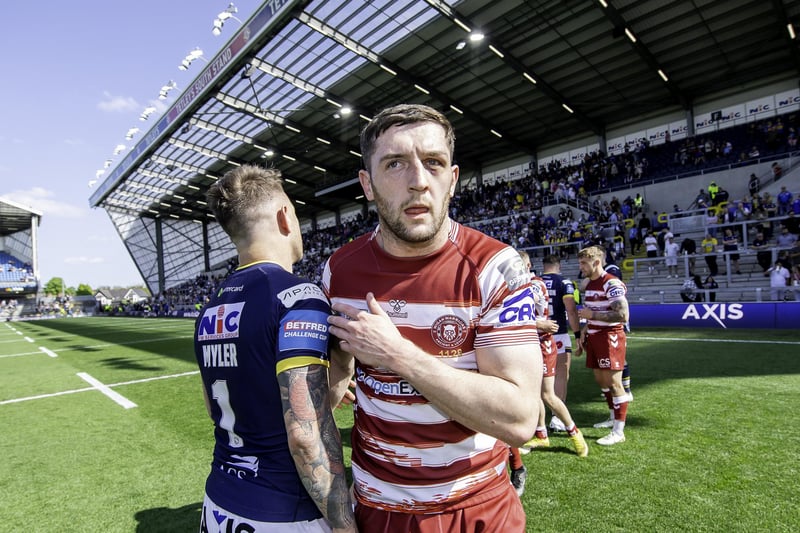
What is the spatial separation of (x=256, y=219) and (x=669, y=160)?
30947 millimetres

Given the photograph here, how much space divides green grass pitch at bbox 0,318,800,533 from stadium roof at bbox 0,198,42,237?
264ft

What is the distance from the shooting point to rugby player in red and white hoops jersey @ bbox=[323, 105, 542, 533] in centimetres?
163

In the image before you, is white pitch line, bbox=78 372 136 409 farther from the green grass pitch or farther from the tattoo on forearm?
the tattoo on forearm

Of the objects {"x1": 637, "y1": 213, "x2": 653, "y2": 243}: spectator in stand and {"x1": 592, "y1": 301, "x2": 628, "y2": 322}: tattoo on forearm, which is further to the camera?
{"x1": 637, "y1": 213, "x2": 653, "y2": 243}: spectator in stand

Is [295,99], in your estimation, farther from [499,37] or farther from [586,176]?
[586,176]

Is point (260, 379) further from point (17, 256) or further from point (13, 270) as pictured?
point (17, 256)

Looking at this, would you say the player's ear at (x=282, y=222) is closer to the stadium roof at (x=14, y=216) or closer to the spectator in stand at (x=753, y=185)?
the spectator in stand at (x=753, y=185)

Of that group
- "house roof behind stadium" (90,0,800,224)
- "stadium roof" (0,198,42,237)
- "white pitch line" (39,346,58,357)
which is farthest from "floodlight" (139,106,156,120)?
"stadium roof" (0,198,42,237)

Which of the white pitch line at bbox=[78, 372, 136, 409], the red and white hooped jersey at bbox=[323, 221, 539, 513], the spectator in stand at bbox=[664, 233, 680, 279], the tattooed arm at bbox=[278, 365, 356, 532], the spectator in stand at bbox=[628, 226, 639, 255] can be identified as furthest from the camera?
the spectator in stand at bbox=[628, 226, 639, 255]

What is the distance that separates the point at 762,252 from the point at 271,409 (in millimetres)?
18628

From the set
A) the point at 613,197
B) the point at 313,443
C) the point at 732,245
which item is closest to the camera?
the point at 313,443

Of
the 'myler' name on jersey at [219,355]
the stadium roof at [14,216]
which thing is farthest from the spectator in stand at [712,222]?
the stadium roof at [14,216]

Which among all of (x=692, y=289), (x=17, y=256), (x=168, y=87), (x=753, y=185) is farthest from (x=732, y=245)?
(x=17, y=256)

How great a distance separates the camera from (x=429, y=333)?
5.67ft
